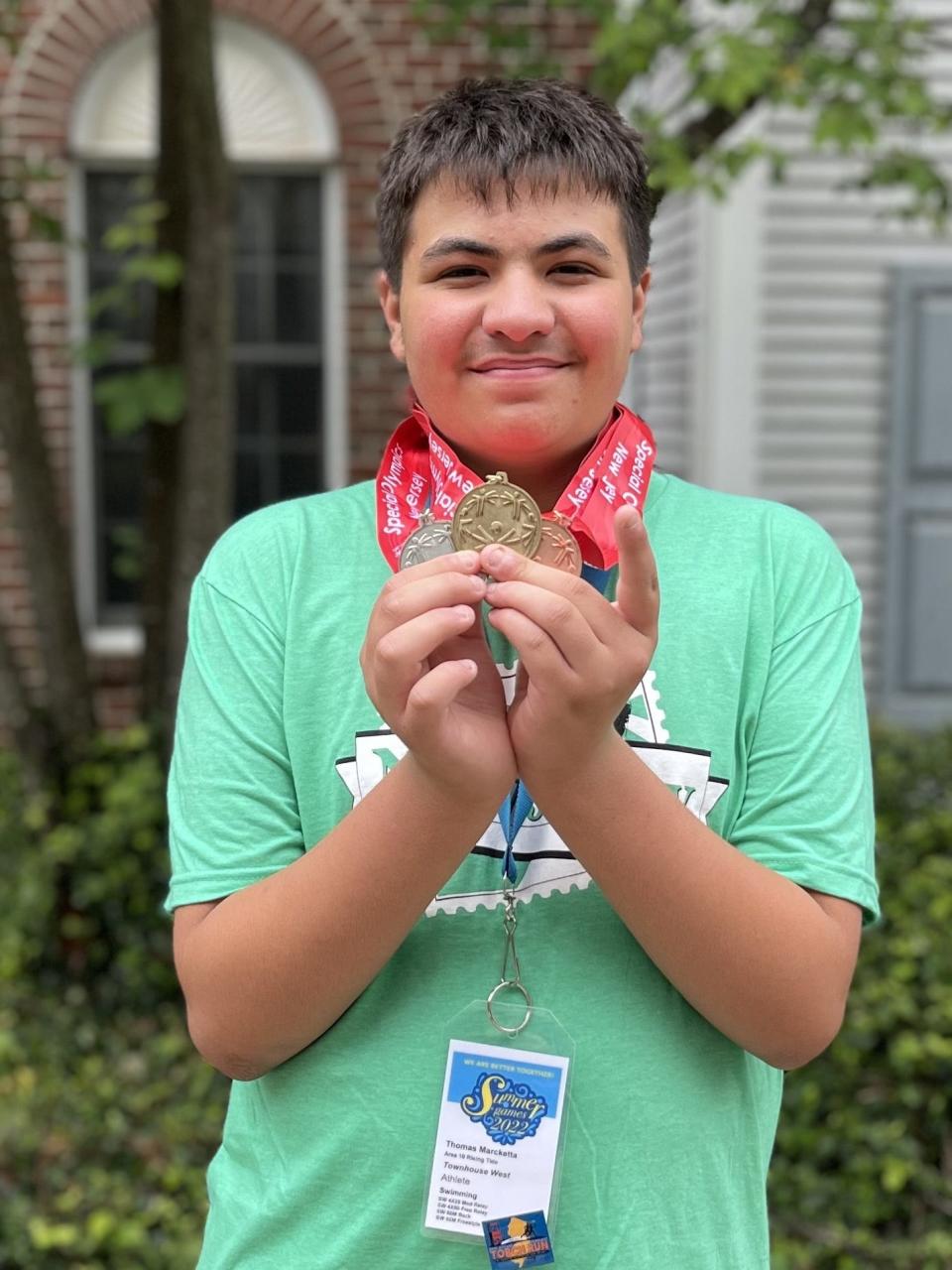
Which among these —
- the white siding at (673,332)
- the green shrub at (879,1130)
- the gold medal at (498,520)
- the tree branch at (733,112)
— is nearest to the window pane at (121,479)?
the white siding at (673,332)

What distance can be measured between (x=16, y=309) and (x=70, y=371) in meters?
2.16

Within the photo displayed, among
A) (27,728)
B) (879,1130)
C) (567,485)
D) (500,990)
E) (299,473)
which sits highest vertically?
(567,485)

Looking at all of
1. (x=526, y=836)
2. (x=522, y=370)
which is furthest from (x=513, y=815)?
(x=522, y=370)

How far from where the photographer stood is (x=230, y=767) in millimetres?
1347

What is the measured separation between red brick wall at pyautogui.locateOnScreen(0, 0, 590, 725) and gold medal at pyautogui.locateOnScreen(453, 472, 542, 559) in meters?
4.90

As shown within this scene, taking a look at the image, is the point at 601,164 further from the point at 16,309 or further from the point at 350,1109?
the point at 16,309

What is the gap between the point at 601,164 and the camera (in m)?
1.37

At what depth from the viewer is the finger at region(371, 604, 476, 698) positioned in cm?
110

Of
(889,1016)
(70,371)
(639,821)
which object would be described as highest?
(70,371)

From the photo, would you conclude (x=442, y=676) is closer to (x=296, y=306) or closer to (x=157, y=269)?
(x=157, y=269)

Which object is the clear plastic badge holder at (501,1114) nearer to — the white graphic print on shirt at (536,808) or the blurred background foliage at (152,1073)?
the white graphic print on shirt at (536,808)

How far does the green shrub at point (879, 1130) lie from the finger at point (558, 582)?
2.43 meters

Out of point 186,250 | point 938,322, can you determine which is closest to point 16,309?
point 186,250

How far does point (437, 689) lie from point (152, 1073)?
3.29m
